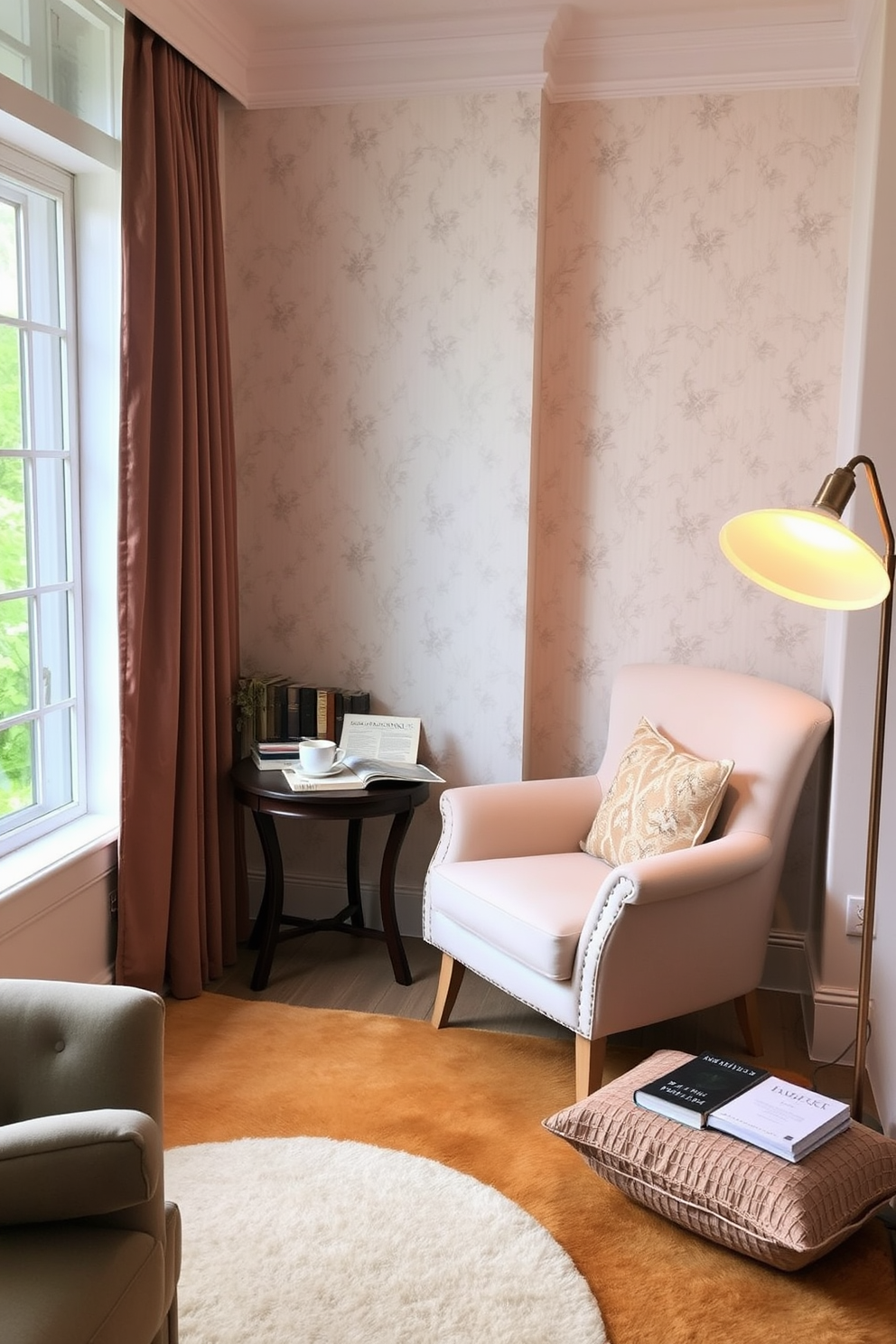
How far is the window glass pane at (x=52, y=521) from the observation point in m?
2.97

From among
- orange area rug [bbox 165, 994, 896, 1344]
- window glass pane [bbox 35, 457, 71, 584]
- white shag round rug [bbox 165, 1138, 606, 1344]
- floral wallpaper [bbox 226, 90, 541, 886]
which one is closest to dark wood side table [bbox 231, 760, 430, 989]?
orange area rug [bbox 165, 994, 896, 1344]

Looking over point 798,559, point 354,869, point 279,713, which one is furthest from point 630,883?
point 279,713

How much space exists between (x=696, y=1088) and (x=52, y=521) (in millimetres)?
2078

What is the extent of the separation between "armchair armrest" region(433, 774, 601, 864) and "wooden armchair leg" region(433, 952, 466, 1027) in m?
0.27

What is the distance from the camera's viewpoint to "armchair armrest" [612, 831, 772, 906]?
8.22 feet

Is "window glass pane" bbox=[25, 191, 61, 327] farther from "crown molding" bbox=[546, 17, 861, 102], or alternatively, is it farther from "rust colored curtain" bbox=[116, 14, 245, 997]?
"crown molding" bbox=[546, 17, 861, 102]

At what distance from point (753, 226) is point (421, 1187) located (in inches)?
104

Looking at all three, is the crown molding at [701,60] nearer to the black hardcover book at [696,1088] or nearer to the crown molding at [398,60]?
the crown molding at [398,60]

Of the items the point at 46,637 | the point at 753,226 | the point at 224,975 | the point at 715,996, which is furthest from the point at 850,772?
the point at 46,637

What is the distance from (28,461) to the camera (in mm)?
2928

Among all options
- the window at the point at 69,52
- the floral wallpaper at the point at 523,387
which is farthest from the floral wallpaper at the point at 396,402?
the window at the point at 69,52

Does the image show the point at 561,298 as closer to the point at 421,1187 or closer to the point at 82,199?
the point at 82,199

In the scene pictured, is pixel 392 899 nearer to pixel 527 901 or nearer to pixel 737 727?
pixel 527 901

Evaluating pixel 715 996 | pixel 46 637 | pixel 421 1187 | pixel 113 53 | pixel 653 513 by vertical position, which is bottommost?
pixel 421 1187
